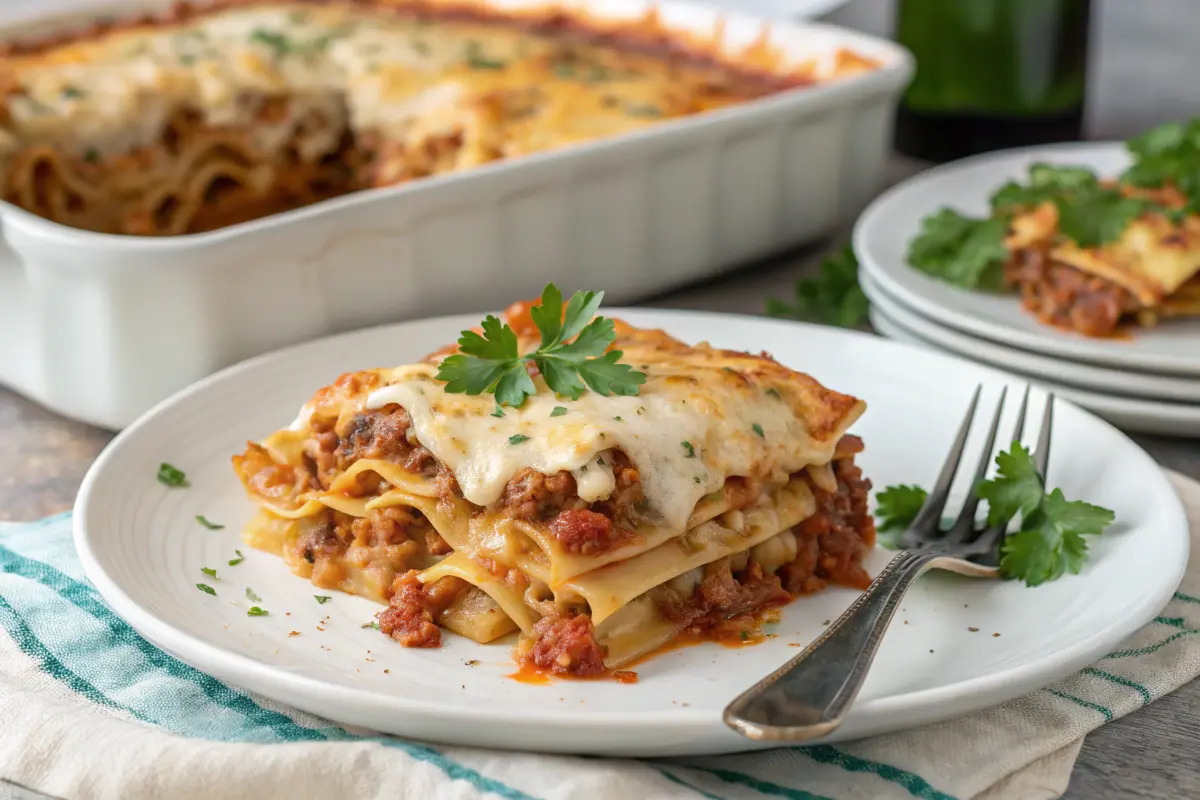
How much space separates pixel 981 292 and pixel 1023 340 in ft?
1.31

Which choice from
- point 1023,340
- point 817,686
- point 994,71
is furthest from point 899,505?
point 994,71

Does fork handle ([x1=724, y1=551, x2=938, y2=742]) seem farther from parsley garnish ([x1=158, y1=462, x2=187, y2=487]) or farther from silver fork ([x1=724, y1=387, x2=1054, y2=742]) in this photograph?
parsley garnish ([x1=158, y1=462, x2=187, y2=487])

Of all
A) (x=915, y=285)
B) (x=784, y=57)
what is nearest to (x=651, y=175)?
(x=915, y=285)

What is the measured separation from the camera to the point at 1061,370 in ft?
10.7

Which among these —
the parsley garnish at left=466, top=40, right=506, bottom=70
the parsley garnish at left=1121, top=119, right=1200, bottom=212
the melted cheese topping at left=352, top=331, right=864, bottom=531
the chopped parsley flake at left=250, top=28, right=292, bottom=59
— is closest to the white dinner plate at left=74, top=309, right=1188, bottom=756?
the melted cheese topping at left=352, top=331, right=864, bottom=531

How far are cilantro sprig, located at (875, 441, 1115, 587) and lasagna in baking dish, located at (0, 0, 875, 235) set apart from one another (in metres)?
1.78

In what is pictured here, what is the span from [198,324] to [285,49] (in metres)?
2.09

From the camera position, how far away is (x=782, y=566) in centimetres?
255

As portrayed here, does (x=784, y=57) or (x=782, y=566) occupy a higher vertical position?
(x=784, y=57)

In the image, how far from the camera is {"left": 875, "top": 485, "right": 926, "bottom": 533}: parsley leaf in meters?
2.73

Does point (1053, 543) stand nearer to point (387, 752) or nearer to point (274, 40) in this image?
point (387, 752)

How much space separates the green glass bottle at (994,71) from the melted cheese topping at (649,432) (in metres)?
2.73

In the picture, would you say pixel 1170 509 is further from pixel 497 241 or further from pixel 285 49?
pixel 285 49

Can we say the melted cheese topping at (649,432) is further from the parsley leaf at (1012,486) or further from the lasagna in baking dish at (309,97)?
the lasagna in baking dish at (309,97)
